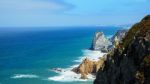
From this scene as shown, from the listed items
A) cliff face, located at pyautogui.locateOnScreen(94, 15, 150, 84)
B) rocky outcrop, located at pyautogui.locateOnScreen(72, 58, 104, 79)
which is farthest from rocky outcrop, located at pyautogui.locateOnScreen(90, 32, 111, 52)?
cliff face, located at pyautogui.locateOnScreen(94, 15, 150, 84)

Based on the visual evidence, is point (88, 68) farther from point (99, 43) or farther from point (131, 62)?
point (99, 43)

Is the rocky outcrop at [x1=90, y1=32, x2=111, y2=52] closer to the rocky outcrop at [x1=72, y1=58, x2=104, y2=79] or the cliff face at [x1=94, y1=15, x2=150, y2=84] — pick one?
the rocky outcrop at [x1=72, y1=58, x2=104, y2=79]

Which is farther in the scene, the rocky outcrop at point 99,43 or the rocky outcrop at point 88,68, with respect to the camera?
the rocky outcrop at point 99,43

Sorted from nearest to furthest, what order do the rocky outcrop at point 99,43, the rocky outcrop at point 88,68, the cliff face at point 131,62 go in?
the cliff face at point 131,62 → the rocky outcrop at point 88,68 → the rocky outcrop at point 99,43

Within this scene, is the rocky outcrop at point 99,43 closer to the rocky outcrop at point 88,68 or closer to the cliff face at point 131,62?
the rocky outcrop at point 88,68

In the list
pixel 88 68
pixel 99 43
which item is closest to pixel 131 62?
pixel 88 68

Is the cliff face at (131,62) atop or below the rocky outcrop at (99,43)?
atop

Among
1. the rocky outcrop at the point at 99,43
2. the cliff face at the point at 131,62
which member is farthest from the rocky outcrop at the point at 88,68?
the rocky outcrop at the point at 99,43

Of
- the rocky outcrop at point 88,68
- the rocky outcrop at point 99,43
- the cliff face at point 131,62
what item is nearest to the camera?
the cliff face at point 131,62
